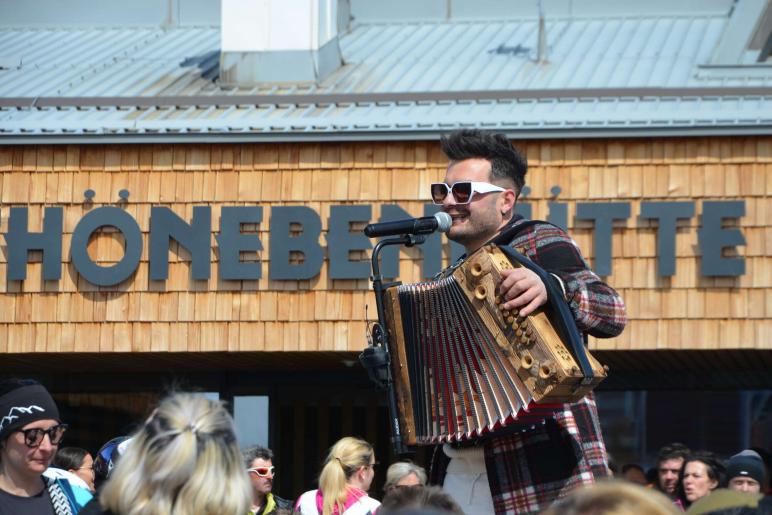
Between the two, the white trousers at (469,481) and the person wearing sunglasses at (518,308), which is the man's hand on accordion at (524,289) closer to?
the person wearing sunglasses at (518,308)

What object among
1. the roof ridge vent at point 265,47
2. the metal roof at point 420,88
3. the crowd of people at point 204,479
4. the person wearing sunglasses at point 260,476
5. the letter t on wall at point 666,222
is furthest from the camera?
the roof ridge vent at point 265,47

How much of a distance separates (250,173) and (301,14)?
2.99 metres

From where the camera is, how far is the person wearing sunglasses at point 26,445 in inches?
192

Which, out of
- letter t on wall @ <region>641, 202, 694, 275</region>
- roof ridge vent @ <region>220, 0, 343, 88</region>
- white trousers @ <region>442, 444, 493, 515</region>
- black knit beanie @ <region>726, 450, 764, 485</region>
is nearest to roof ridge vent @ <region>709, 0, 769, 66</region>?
letter t on wall @ <region>641, 202, 694, 275</region>

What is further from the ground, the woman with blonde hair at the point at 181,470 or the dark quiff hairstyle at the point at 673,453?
the woman with blonde hair at the point at 181,470

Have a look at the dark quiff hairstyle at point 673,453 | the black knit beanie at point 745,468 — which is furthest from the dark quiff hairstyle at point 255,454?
the black knit beanie at point 745,468

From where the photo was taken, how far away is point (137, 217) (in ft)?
41.9

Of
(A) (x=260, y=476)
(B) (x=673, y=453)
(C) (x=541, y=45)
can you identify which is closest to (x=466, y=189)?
(A) (x=260, y=476)

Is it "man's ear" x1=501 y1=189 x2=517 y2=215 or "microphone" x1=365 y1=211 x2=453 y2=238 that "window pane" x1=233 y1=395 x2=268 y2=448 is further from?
"man's ear" x1=501 y1=189 x2=517 y2=215

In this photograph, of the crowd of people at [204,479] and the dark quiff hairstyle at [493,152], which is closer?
the crowd of people at [204,479]

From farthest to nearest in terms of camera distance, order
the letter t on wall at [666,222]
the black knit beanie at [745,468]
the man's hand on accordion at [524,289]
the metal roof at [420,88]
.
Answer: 1. the metal roof at [420,88]
2. the letter t on wall at [666,222]
3. the black knit beanie at [745,468]
4. the man's hand on accordion at [524,289]

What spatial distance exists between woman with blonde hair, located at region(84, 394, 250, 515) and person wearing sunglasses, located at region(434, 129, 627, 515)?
1.27m

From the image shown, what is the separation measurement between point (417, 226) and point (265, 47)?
10388 millimetres

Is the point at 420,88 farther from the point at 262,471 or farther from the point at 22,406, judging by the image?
the point at 22,406
